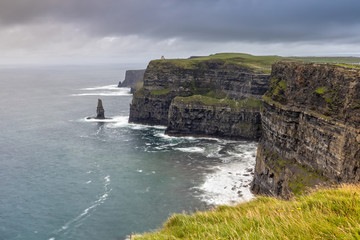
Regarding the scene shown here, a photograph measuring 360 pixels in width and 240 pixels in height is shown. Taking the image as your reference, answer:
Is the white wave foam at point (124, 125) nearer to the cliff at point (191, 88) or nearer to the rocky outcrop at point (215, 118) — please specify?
the cliff at point (191, 88)

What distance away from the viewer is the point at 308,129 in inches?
1731

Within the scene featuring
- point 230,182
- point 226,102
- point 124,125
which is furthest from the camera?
point 124,125

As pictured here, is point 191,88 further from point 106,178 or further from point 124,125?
point 106,178

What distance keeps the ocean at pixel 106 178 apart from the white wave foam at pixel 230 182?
0.19 metres

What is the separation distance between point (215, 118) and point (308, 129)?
194 ft

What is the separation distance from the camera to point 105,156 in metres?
80.5

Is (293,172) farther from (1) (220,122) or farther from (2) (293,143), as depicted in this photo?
(1) (220,122)

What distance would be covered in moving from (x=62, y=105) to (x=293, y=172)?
474ft

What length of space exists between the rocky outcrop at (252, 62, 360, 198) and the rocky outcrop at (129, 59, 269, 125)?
60.5 m

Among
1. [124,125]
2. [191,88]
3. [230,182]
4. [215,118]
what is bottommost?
[230,182]

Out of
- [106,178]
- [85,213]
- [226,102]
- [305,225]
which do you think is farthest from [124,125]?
[305,225]

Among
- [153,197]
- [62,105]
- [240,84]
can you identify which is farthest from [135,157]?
[62,105]

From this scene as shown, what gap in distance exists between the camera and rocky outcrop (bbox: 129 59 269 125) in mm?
118381

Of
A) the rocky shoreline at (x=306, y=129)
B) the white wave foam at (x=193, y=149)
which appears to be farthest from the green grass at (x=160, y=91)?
the white wave foam at (x=193, y=149)
